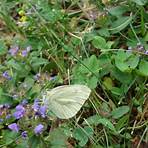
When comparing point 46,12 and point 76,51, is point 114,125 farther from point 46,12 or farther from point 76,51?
point 46,12

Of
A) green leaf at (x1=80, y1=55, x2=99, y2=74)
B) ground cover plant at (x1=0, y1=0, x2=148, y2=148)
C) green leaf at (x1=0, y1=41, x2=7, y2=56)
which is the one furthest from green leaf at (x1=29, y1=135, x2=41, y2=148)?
green leaf at (x1=0, y1=41, x2=7, y2=56)

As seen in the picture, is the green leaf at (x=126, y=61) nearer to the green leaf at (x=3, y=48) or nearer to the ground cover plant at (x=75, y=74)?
the ground cover plant at (x=75, y=74)

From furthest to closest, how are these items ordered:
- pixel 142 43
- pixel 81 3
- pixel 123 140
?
pixel 81 3, pixel 142 43, pixel 123 140

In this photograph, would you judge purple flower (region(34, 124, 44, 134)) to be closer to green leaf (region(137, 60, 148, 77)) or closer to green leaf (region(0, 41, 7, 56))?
green leaf (region(137, 60, 148, 77))

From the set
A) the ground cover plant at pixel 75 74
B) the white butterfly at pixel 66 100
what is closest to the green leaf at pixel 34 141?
the ground cover plant at pixel 75 74

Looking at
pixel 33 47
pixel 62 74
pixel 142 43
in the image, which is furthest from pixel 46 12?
pixel 142 43

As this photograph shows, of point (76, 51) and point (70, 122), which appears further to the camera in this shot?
point (76, 51)

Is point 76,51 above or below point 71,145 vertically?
above
